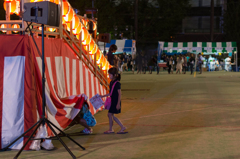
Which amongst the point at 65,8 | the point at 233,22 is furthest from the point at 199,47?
the point at 65,8

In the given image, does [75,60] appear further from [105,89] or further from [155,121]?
[105,89]

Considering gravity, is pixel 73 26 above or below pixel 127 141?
above

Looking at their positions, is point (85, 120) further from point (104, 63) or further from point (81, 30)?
point (104, 63)

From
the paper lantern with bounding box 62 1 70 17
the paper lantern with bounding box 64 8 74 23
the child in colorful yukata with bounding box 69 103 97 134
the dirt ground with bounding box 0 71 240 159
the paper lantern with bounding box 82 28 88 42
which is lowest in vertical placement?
the dirt ground with bounding box 0 71 240 159

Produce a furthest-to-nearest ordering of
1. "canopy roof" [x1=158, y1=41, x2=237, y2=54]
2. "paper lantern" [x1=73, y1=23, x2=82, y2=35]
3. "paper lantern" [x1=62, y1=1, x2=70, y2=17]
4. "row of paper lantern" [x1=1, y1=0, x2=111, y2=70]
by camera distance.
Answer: "canopy roof" [x1=158, y1=41, x2=237, y2=54] < "paper lantern" [x1=73, y1=23, x2=82, y2=35] < "paper lantern" [x1=62, y1=1, x2=70, y2=17] < "row of paper lantern" [x1=1, y1=0, x2=111, y2=70]

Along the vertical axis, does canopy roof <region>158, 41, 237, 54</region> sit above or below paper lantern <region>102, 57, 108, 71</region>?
above

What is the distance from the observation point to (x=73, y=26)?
11.6m

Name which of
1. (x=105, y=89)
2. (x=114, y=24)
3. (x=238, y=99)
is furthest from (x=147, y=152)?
(x=114, y=24)

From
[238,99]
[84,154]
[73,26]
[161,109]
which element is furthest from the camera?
[238,99]

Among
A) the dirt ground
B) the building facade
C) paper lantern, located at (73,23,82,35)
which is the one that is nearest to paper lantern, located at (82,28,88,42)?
paper lantern, located at (73,23,82,35)

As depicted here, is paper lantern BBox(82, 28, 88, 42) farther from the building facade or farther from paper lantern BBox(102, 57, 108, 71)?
the building facade

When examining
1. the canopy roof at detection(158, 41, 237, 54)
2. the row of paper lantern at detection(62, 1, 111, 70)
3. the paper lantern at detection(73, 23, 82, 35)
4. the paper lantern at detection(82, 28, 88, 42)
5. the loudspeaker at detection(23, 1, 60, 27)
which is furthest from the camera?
the canopy roof at detection(158, 41, 237, 54)

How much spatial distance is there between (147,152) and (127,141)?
1018mm

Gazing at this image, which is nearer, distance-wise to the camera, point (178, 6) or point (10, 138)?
point (10, 138)
